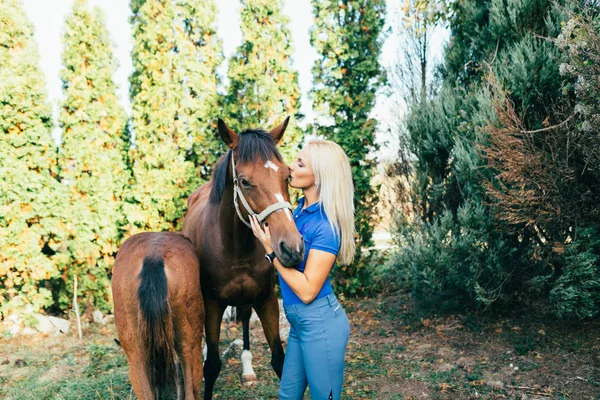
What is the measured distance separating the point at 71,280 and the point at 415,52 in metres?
7.17

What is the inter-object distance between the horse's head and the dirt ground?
97.8 inches

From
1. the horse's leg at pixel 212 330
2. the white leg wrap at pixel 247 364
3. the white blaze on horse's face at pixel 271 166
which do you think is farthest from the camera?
the white leg wrap at pixel 247 364

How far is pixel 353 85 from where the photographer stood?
7047 mm

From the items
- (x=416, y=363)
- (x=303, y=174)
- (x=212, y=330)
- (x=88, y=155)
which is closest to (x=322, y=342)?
(x=303, y=174)

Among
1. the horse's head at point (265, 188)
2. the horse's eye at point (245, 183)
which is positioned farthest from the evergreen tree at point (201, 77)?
the horse's eye at point (245, 183)

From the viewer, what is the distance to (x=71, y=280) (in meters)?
7.24

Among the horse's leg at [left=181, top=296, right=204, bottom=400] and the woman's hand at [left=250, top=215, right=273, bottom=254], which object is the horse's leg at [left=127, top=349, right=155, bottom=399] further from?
the woman's hand at [left=250, top=215, right=273, bottom=254]

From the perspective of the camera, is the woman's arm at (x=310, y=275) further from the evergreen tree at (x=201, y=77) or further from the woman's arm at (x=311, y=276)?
the evergreen tree at (x=201, y=77)

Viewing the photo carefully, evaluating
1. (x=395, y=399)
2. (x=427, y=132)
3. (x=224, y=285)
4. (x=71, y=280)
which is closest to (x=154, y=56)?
(x=71, y=280)

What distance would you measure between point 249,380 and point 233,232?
212 centimetres

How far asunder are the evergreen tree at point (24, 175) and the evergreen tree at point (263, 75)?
3.05 meters

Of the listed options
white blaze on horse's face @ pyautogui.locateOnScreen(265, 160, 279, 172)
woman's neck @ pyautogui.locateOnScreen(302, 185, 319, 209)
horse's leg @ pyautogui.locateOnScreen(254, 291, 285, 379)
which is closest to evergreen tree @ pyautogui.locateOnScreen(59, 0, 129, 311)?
horse's leg @ pyautogui.locateOnScreen(254, 291, 285, 379)

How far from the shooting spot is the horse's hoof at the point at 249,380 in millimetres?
4395

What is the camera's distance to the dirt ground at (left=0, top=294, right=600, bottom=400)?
3.93 metres
